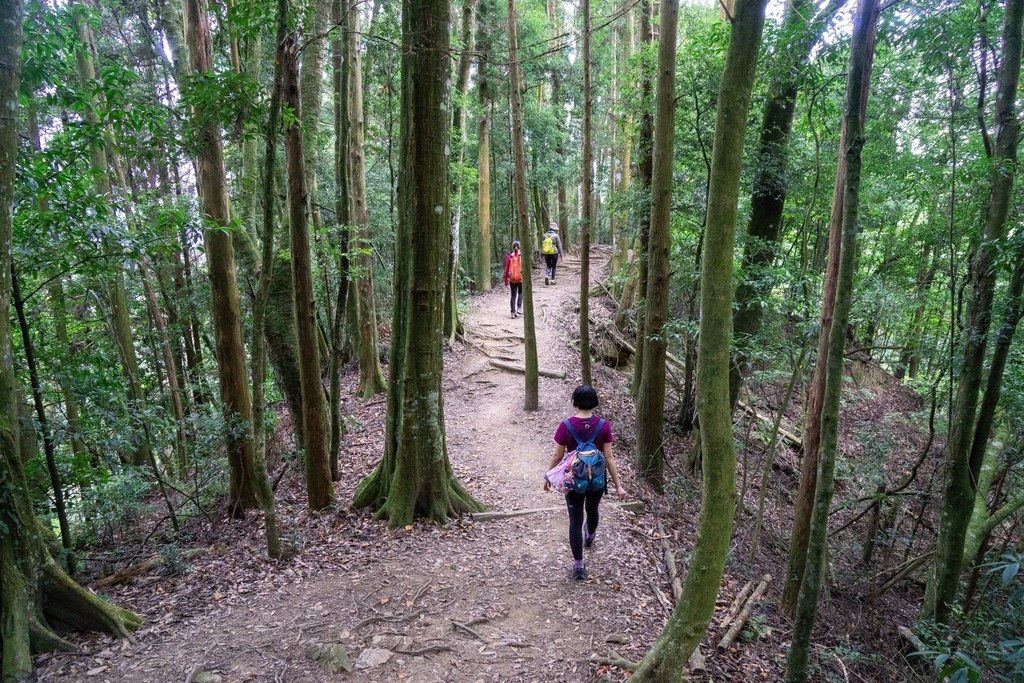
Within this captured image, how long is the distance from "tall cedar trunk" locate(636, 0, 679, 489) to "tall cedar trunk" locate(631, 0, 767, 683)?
14.2 feet

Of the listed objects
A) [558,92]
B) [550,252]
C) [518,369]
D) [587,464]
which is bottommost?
[518,369]

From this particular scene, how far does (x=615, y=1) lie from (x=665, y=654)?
1820cm

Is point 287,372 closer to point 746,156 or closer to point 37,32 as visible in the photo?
point 37,32

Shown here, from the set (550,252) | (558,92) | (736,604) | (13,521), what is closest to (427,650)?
(13,521)

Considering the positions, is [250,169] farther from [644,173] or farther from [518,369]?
[518,369]

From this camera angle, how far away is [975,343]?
540 centimetres

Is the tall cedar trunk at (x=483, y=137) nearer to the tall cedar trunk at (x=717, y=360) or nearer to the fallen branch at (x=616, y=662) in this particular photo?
the tall cedar trunk at (x=717, y=360)

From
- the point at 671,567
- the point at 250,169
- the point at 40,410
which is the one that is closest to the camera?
the point at 40,410

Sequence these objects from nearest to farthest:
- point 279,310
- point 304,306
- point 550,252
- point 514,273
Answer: point 304,306
point 279,310
point 514,273
point 550,252

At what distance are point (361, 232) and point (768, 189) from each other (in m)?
7.66

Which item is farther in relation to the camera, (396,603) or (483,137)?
(483,137)

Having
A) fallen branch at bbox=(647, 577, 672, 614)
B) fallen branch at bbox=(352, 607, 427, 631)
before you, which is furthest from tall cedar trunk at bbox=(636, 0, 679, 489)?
fallen branch at bbox=(352, 607, 427, 631)

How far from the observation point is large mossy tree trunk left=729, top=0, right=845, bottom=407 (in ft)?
20.4

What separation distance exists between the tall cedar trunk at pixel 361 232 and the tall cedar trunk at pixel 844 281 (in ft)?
27.3
